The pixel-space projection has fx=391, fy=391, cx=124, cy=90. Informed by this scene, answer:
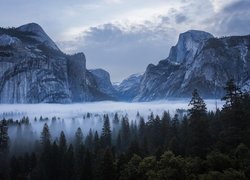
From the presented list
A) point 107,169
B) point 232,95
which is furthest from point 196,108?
point 107,169

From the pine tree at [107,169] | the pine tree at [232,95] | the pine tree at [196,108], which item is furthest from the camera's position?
the pine tree at [107,169]

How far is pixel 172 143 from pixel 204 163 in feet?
108

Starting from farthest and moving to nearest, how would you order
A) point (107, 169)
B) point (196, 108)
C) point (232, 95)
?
point (107, 169)
point (196, 108)
point (232, 95)

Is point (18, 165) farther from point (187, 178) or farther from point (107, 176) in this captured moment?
point (187, 178)

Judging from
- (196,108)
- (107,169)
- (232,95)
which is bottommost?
(107,169)

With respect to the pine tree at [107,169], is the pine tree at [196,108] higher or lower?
higher

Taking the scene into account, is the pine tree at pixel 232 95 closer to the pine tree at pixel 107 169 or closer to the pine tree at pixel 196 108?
the pine tree at pixel 196 108

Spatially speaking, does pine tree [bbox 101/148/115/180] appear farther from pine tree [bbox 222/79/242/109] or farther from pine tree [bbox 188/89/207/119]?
pine tree [bbox 222/79/242/109]

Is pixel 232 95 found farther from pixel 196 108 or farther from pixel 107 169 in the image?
pixel 107 169

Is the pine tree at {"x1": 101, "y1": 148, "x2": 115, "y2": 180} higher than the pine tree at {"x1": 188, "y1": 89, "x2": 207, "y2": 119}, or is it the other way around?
the pine tree at {"x1": 188, "y1": 89, "x2": 207, "y2": 119}

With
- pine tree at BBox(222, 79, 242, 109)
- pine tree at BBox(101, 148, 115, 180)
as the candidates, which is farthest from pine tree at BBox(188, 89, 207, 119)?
pine tree at BBox(101, 148, 115, 180)

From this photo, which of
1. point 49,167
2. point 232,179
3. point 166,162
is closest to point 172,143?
point 166,162

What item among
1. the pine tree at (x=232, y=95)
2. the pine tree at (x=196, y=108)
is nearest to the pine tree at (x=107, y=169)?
the pine tree at (x=196, y=108)

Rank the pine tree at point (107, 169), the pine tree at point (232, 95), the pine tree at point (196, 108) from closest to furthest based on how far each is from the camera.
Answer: the pine tree at point (232, 95) → the pine tree at point (196, 108) → the pine tree at point (107, 169)
